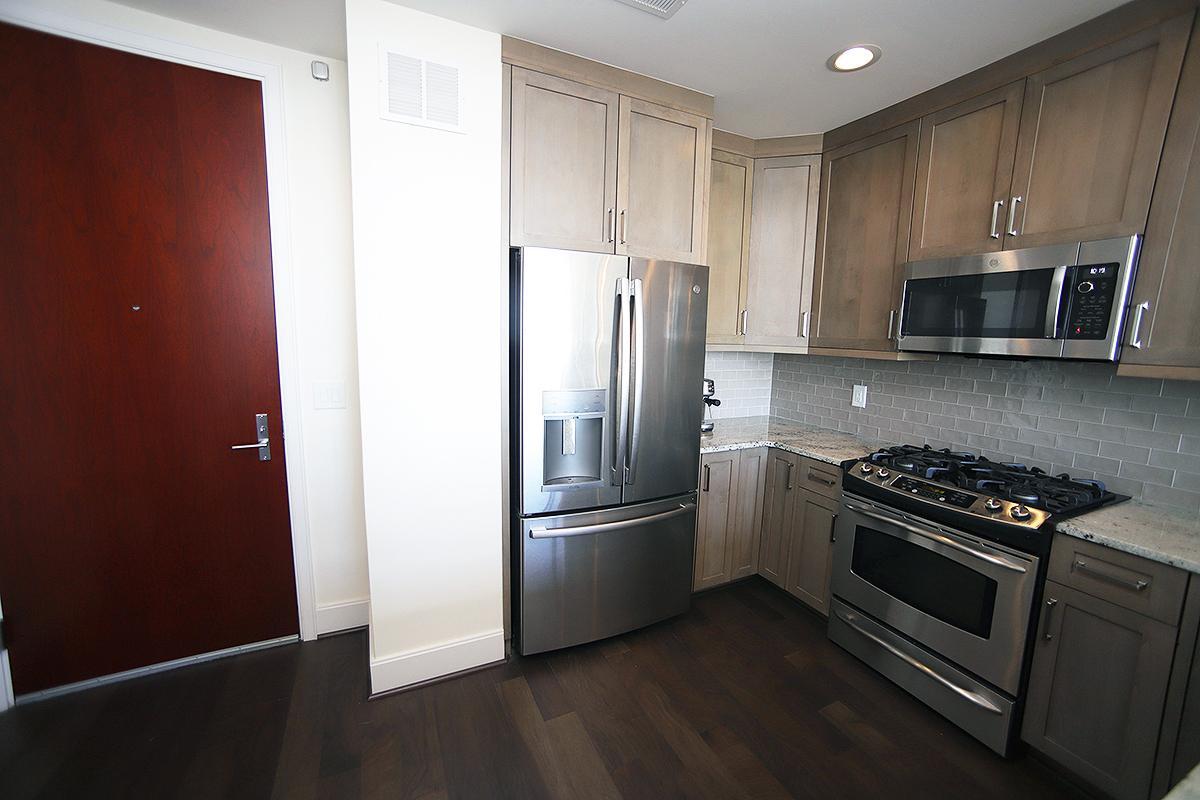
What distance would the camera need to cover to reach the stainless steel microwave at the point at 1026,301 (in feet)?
5.37

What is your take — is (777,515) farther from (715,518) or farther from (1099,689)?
(1099,689)

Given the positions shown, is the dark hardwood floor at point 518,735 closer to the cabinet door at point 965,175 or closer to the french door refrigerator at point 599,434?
the french door refrigerator at point 599,434

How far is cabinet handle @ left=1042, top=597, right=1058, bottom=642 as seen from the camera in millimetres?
1624

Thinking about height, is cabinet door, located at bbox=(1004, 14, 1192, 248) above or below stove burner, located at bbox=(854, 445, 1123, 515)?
above

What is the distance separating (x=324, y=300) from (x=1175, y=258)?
327cm

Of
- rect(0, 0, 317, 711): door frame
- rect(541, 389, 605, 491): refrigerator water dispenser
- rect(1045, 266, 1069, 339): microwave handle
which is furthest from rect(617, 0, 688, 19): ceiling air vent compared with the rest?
rect(1045, 266, 1069, 339): microwave handle

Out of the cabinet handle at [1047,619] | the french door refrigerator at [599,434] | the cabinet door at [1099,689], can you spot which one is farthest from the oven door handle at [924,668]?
the french door refrigerator at [599,434]

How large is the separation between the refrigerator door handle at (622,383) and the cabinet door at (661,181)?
0.91ft

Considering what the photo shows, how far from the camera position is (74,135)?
5.78 ft

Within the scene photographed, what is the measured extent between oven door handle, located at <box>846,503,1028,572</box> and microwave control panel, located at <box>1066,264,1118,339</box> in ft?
2.86

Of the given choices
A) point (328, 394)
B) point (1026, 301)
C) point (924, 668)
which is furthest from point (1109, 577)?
point (328, 394)

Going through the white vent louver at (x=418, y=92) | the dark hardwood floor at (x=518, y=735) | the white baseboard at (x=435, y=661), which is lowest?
the dark hardwood floor at (x=518, y=735)

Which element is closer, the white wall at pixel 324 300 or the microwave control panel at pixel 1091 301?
the microwave control panel at pixel 1091 301

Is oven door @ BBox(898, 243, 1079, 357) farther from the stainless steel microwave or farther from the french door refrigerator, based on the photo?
the french door refrigerator
